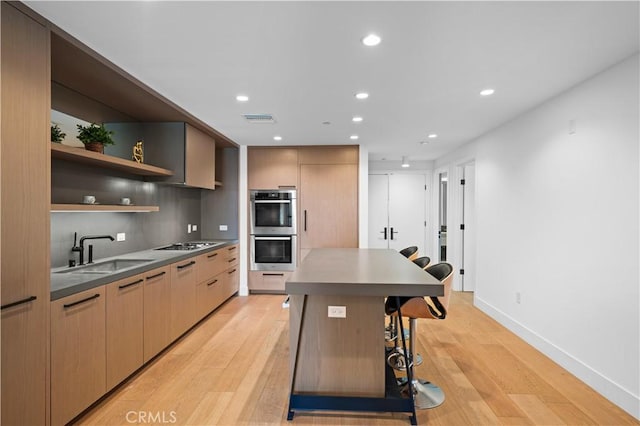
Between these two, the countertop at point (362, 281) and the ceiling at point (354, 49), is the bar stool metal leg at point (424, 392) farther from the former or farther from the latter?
the ceiling at point (354, 49)

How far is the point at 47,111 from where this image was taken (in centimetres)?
184

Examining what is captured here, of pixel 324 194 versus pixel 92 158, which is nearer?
pixel 92 158

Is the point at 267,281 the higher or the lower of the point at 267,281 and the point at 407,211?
the lower

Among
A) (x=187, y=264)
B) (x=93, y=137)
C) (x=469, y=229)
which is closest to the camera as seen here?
(x=93, y=137)

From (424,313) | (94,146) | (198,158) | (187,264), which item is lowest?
(424,313)

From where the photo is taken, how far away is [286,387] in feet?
8.18

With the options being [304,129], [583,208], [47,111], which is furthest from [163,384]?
[583,208]

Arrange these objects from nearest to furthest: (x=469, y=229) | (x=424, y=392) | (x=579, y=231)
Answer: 1. (x=424, y=392)
2. (x=579, y=231)
3. (x=469, y=229)

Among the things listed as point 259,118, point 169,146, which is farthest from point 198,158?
point 259,118

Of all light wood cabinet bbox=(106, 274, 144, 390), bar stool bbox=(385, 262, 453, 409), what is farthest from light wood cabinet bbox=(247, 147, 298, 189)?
bar stool bbox=(385, 262, 453, 409)

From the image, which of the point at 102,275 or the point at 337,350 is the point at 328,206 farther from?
the point at 102,275

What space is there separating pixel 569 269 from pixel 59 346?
3745 mm

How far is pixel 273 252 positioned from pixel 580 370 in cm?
391

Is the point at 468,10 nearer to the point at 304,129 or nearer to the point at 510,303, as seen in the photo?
the point at 304,129
